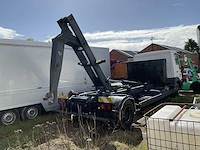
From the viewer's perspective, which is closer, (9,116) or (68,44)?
(68,44)

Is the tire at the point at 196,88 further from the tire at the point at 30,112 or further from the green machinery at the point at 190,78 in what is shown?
the tire at the point at 30,112

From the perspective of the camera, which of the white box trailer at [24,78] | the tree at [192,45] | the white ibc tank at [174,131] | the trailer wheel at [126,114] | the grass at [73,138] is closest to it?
the white ibc tank at [174,131]

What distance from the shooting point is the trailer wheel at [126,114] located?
440 cm

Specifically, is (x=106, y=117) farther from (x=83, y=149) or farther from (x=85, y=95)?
(x=83, y=149)

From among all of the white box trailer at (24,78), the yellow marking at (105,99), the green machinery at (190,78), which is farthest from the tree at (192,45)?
the yellow marking at (105,99)

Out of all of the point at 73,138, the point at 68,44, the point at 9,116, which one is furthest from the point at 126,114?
the point at 9,116

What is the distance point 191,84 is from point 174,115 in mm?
8486

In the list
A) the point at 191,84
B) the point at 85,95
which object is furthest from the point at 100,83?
the point at 191,84

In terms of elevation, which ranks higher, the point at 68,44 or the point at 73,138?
the point at 68,44

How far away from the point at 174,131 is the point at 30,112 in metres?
5.24

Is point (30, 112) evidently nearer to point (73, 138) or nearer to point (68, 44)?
point (73, 138)

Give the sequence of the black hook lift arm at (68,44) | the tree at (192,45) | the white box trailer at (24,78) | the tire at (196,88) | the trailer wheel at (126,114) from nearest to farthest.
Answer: the trailer wheel at (126,114), the black hook lift arm at (68,44), the white box trailer at (24,78), the tire at (196,88), the tree at (192,45)

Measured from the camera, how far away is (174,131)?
2211 millimetres

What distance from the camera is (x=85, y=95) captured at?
5.22m
